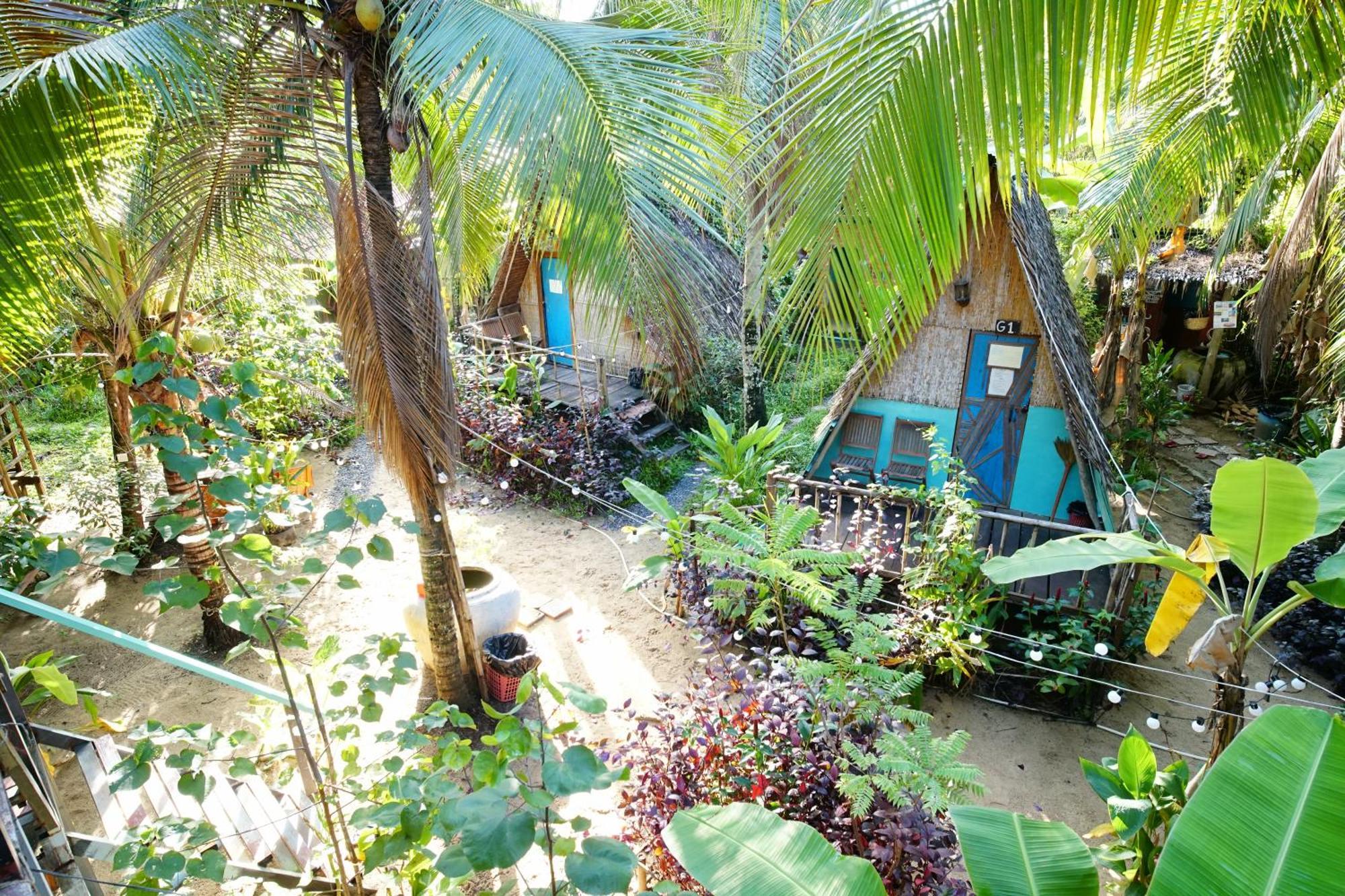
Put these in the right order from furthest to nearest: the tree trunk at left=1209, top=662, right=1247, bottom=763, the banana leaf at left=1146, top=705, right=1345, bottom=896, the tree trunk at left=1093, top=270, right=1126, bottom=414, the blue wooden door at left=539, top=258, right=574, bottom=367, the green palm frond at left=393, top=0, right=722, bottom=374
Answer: the blue wooden door at left=539, top=258, right=574, bottom=367 < the tree trunk at left=1093, top=270, right=1126, bottom=414 < the tree trunk at left=1209, top=662, right=1247, bottom=763 < the green palm frond at left=393, top=0, right=722, bottom=374 < the banana leaf at left=1146, top=705, right=1345, bottom=896

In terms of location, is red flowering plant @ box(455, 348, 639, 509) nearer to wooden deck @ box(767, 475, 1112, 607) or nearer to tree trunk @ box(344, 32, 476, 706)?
wooden deck @ box(767, 475, 1112, 607)

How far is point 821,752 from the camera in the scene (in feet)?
10.7

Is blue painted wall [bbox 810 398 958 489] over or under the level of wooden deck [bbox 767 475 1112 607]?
over

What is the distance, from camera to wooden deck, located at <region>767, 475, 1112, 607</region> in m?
5.32

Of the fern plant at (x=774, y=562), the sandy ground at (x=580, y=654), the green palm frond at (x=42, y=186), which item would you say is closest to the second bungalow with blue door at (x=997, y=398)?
the fern plant at (x=774, y=562)

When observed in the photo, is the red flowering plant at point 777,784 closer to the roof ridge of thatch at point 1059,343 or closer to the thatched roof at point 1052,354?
the thatched roof at point 1052,354

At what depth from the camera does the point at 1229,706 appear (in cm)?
256

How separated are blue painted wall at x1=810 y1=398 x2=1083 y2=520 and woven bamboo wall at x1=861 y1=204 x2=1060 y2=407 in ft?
0.28

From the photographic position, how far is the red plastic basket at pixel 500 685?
5332mm

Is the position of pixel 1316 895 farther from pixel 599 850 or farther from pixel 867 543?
pixel 867 543

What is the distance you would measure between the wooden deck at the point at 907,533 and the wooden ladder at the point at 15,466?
7.09 m

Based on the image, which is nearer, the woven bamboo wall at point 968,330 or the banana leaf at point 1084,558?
the banana leaf at point 1084,558

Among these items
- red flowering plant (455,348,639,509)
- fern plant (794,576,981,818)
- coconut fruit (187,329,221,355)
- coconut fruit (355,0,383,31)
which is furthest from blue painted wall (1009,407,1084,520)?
coconut fruit (187,329,221,355)

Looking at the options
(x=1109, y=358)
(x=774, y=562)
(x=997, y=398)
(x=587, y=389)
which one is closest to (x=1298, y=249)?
(x=997, y=398)
